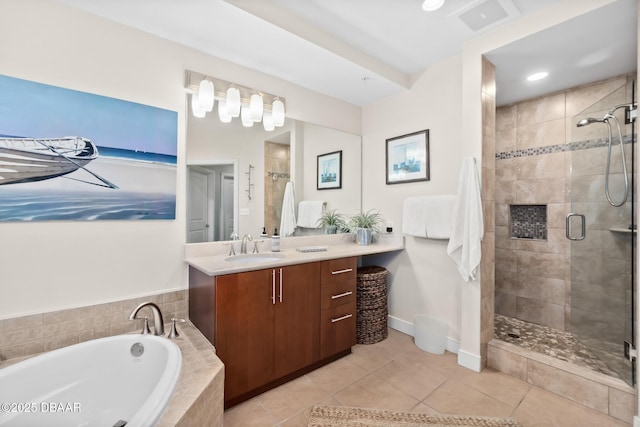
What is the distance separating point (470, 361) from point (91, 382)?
8.21 ft

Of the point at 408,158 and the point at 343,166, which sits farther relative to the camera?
the point at 343,166

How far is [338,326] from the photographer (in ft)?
7.52

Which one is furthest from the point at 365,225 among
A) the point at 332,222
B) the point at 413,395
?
the point at 413,395

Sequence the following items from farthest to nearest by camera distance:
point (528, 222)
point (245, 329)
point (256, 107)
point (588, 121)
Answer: point (528, 222) → point (256, 107) → point (588, 121) → point (245, 329)

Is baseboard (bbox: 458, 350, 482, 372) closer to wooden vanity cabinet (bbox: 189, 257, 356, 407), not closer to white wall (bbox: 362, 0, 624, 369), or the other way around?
white wall (bbox: 362, 0, 624, 369)

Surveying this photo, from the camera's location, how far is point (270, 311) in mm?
1880

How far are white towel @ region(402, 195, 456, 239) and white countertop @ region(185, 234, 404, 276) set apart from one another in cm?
26

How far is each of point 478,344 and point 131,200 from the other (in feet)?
8.92

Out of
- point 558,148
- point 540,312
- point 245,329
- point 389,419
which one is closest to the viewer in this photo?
point 389,419

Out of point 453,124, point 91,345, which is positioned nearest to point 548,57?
point 453,124

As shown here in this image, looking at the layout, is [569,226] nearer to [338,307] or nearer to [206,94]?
[338,307]

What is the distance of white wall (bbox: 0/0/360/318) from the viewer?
1.53 meters

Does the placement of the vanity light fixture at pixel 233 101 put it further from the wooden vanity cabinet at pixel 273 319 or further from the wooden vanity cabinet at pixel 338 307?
the wooden vanity cabinet at pixel 338 307

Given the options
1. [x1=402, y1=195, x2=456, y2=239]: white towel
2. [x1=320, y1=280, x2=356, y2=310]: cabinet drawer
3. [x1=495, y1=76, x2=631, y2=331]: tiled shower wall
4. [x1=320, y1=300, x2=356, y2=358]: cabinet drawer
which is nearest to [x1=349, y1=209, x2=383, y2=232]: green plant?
[x1=402, y1=195, x2=456, y2=239]: white towel
